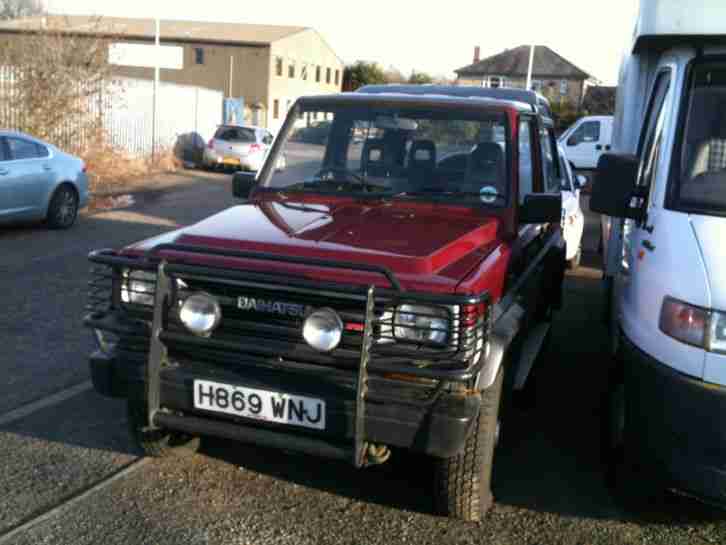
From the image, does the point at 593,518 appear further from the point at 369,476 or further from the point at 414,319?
the point at 414,319

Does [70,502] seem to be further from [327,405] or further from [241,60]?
[241,60]

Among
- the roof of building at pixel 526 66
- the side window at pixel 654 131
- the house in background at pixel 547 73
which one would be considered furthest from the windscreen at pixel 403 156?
the roof of building at pixel 526 66

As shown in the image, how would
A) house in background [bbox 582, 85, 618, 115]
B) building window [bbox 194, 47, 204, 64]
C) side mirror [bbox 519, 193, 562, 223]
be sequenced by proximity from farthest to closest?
building window [bbox 194, 47, 204, 64] → house in background [bbox 582, 85, 618, 115] → side mirror [bbox 519, 193, 562, 223]

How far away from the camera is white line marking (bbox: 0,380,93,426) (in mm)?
4980

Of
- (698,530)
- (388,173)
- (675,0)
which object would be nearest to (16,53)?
(388,173)

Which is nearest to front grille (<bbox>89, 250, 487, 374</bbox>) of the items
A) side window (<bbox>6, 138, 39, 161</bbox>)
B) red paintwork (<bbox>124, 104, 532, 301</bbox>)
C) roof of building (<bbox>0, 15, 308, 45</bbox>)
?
red paintwork (<bbox>124, 104, 532, 301</bbox>)

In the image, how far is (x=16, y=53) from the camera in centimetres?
1812

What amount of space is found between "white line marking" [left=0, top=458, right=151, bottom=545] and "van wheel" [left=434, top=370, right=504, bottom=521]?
171 cm

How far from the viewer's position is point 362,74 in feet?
214

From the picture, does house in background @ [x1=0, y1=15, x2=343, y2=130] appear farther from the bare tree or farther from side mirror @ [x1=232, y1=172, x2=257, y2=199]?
side mirror @ [x1=232, y1=172, x2=257, y2=199]

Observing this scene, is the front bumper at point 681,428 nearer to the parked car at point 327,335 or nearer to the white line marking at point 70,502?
the parked car at point 327,335

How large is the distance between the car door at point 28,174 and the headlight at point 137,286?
8.16 metres

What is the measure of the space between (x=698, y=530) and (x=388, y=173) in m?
2.68

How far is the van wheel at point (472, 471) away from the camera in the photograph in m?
3.75
